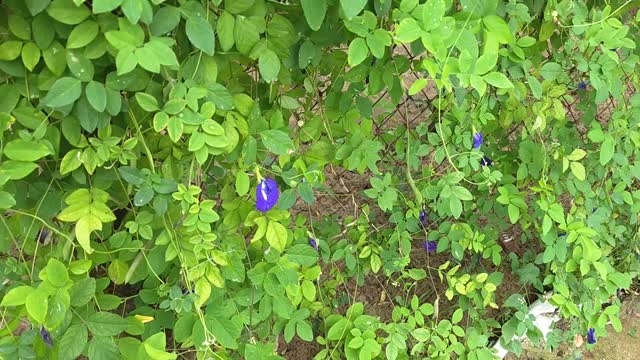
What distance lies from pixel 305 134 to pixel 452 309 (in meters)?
1.06

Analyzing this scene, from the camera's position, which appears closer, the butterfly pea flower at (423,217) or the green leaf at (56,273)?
the green leaf at (56,273)

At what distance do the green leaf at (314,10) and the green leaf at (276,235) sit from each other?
1.61 feet

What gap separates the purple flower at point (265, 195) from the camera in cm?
121

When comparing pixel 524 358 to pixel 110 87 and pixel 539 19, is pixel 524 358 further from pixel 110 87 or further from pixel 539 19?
pixel 110 87

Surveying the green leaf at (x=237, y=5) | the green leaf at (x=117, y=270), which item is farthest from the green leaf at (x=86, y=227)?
the green leaf at (x=237, y=5)

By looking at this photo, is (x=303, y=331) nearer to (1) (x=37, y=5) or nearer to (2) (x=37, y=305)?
(2) (x=37, y=305)

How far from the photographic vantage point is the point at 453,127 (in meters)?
1.61

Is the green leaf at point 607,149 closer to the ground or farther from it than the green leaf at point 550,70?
closer to the ground

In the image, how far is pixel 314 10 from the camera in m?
0.95

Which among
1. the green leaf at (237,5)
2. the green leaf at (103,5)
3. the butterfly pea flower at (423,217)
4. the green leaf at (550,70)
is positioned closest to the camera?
the green leaf at (103,5)

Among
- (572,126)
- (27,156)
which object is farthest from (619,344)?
(27,156)

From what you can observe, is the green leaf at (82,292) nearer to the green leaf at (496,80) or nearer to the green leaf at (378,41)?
the green leaf at (378,41)

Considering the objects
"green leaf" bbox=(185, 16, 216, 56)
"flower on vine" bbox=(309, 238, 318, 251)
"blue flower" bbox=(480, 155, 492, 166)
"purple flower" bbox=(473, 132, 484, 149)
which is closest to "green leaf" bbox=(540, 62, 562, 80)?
"purple flower" bbox=(473, 132, 484, 149)

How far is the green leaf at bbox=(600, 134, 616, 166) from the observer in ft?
5.31
